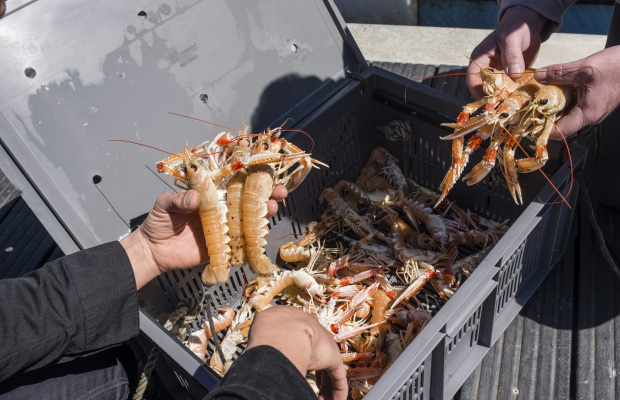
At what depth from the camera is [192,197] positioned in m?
1.85

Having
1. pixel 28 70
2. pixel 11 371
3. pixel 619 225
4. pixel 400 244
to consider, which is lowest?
pixel 619 225

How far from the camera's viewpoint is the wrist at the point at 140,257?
1981 millimetres

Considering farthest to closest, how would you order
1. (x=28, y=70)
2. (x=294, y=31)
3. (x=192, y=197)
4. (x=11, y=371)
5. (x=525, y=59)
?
1. (x=294, y=31)
2. (x=525, y=59)
3. (x=28, y=70)
4. (x=192, y=197)
5. (x=11, y=371)

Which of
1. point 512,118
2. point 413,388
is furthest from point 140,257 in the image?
point 512,118

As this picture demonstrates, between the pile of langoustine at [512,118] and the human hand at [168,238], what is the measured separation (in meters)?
0.84

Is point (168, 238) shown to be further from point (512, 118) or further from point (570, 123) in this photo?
point (570, 123)

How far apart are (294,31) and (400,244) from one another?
50.3 inches

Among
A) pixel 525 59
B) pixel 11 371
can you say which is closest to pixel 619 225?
pixel 525 59

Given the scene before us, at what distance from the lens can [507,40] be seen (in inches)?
84.0

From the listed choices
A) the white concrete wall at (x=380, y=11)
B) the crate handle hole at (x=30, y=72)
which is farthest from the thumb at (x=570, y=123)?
the white concrete wall at (x=380, y=11)

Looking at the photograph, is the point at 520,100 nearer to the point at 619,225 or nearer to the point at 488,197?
the point at 488,197

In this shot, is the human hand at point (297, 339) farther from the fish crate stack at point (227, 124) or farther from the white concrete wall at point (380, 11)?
the white concrete wall at point (380, 11)

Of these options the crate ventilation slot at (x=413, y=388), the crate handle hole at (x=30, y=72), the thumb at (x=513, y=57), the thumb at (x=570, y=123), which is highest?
the crate handle hole at (x=30, y=72)

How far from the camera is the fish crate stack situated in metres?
1.91
